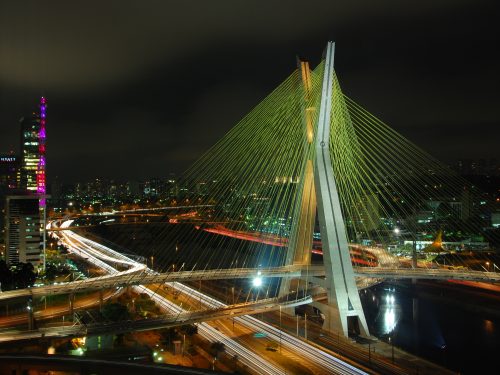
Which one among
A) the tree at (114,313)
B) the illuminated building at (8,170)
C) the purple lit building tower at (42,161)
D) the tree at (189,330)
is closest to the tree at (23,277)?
the tree at (114,313)

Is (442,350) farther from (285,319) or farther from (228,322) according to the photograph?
(228,322)

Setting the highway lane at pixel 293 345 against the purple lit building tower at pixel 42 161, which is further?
the purple lit building tower at pixel 42 161

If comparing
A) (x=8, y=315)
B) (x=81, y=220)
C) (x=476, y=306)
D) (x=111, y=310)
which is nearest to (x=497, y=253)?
(x=476, y=306)

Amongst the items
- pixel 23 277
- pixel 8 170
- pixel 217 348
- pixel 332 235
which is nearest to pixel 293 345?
pixel 217 348

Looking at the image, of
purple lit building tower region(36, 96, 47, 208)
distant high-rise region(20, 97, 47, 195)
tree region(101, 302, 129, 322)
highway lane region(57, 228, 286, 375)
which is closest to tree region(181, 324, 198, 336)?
highway lane region(57, 228, 286, 375)

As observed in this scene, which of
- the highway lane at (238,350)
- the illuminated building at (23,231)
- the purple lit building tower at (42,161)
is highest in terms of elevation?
the purple lit building tower at (42,161)

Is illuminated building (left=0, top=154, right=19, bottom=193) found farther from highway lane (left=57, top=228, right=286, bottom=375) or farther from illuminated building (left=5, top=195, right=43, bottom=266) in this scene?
highway lane (left=57, top=228, right=286, bottom=375)

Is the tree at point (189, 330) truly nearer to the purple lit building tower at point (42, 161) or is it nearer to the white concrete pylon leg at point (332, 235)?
the white concrete pylon leg at point (332, 235)

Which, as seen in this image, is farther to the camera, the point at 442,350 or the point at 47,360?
the point at 442,350
